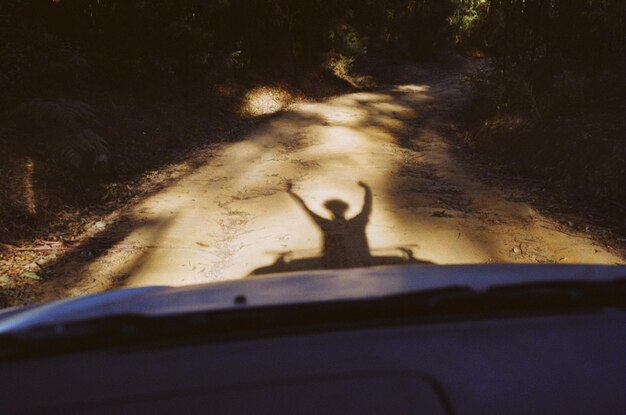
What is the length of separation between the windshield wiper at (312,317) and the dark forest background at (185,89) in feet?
17.9

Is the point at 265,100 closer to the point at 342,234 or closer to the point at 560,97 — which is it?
the point at 560,97

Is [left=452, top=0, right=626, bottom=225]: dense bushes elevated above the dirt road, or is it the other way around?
[left=452, top=0, right=626, bottom=225]: dense bushes

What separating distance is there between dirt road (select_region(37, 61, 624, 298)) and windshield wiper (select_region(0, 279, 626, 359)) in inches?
139

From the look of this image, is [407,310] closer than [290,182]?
Yes

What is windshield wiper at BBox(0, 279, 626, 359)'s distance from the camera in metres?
1.29

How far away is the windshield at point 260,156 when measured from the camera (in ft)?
17.9

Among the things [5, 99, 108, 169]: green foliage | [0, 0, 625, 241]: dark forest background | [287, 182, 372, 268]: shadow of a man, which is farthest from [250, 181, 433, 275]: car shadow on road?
[5, 99, 108, 169]: green foliage

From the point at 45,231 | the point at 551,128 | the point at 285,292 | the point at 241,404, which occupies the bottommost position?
the point at 45,231

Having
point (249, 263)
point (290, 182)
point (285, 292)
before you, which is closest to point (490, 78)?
point (290, 182)

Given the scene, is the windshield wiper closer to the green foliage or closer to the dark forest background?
the dark forest background

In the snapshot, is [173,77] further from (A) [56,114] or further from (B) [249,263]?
(B) [249,263]

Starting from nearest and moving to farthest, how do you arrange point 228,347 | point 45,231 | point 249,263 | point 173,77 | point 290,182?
1. point 228,347
2. point 249,263
3. point 45,231
4. point 290,182
5. point 173,77

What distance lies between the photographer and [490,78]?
13258 mm

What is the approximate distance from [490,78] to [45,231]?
11713mm
